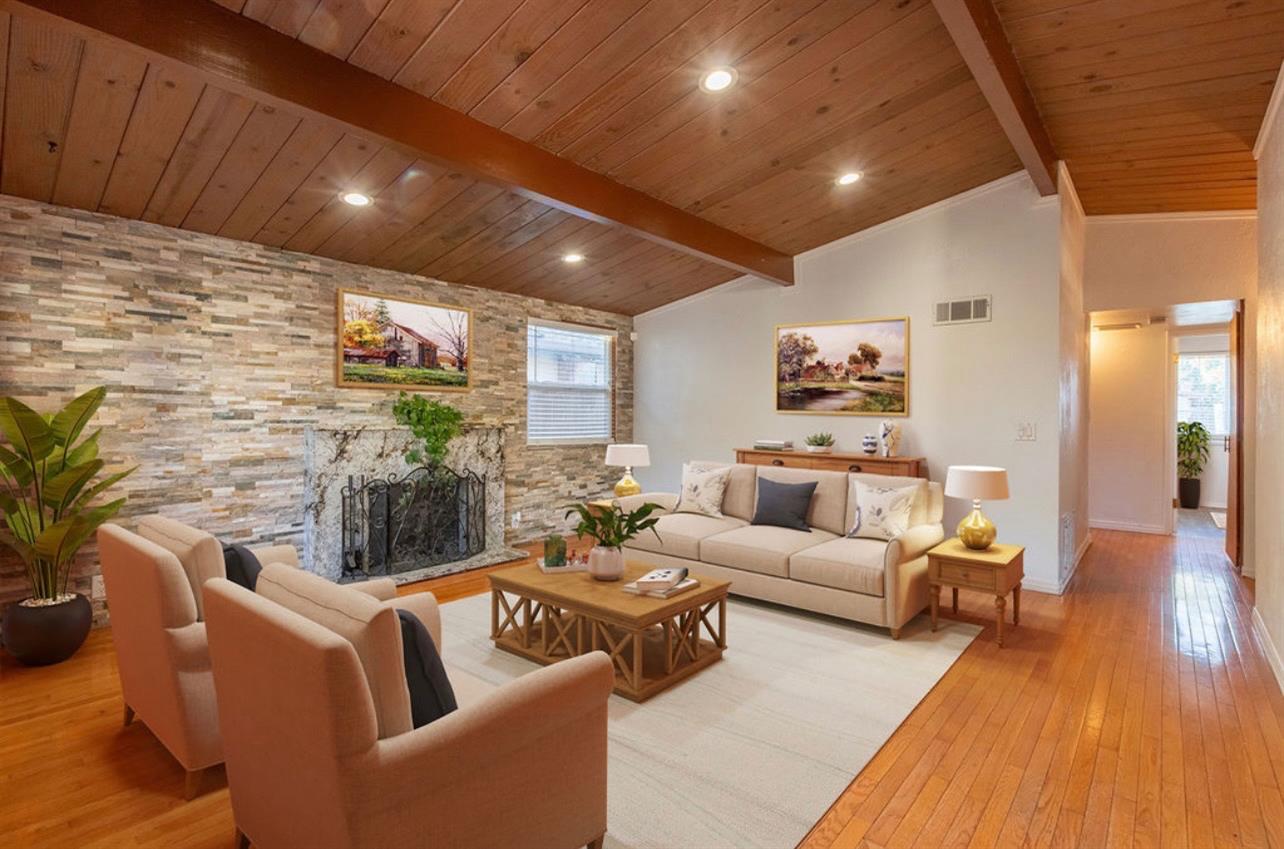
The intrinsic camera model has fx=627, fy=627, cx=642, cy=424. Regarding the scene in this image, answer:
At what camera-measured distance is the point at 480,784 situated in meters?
1.58

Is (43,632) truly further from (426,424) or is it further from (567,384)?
(567,384)

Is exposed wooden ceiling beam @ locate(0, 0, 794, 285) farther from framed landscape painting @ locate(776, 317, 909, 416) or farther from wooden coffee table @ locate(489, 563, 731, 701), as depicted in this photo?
framed landscape painting @ locate(776, 317, 909, 416)

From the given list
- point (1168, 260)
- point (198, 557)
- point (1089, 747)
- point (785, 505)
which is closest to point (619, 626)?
point (198, 557)

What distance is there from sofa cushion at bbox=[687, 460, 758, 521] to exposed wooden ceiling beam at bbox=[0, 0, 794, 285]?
7.12 feet

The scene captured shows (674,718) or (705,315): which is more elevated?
(705,315)

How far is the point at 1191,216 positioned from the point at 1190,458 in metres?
5.23

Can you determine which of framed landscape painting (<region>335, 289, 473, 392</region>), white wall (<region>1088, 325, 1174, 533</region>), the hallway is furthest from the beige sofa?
white wall (<region>1088, 325, 1174, 533</region>)

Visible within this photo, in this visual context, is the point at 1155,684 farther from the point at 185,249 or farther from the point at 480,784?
the point at 185,249

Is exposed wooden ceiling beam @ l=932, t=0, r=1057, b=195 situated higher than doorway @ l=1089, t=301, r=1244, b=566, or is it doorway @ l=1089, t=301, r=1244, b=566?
exposed wooden ceiling beam @ l=932, t=0, r=1057, b=195

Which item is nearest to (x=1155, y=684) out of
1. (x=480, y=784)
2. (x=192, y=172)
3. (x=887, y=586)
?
(x=887, y=586)

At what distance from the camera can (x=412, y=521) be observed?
5520 millimetres

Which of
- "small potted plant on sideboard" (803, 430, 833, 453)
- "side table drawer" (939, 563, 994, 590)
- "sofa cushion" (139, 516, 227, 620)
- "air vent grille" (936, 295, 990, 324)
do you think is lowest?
"side table drawer" (939, 563, 994, 590)

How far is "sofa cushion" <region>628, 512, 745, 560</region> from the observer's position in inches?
185

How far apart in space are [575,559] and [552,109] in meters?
2.61
